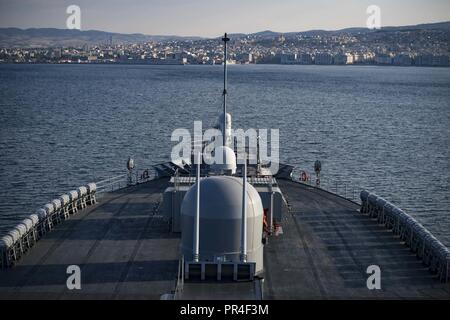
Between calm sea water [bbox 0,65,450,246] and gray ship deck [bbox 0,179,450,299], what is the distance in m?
16.0

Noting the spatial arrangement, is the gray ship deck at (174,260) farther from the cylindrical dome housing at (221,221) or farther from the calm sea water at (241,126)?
the calm sea water at (241,126)

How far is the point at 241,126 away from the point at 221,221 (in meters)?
79.8

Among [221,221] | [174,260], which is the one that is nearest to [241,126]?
[174,260]

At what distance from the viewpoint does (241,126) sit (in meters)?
101

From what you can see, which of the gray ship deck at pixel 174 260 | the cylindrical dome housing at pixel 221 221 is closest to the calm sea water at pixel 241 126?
the gray ship deck at pixel 174 260

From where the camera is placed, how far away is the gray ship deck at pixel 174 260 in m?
21.7

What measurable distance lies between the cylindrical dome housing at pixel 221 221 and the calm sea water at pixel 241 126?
2475 centimetres

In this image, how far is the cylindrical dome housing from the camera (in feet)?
71.1

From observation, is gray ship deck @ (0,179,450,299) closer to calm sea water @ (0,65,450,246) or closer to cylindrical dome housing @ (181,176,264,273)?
cylindrical dome housing @ (181,176,264,273)

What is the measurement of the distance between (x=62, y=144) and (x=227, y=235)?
60774mm

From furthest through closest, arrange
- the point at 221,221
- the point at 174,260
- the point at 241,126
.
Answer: the point at 241,126 < the point at 174,260 < the point at 221,221

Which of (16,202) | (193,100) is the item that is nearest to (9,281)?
(16,202)

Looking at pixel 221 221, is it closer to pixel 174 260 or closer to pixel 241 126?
pixel 174 260

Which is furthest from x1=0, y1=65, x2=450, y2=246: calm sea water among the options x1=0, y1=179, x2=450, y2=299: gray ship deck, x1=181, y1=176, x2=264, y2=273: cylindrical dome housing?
x1=181, y1=176, x2=264, y2=273: cylindrical dome housing
